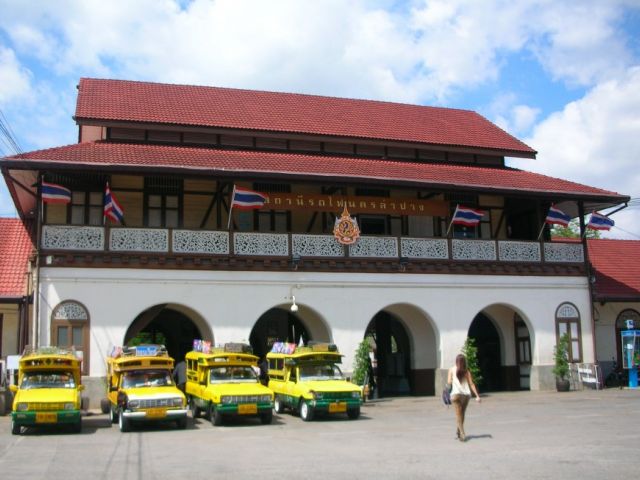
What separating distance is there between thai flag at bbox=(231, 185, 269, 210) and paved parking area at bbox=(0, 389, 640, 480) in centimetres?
694

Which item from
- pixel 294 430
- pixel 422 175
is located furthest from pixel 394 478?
pixel 422 175

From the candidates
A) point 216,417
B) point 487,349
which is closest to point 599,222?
point 487,349

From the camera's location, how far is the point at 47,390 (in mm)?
17125

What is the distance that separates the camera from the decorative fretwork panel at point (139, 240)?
73.3ft

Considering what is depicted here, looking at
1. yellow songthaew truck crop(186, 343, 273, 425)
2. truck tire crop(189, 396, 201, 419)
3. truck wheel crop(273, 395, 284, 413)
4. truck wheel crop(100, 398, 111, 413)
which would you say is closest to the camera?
yellow songthaew truck crop(186, 343, 273, 425)

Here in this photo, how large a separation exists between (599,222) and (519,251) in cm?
344

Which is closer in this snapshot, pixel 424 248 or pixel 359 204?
pixel 359 204

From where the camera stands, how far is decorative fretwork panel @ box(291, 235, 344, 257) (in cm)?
2409

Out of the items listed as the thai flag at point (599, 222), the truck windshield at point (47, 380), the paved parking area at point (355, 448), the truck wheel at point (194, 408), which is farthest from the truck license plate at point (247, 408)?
the thai flag at point (599, 222)

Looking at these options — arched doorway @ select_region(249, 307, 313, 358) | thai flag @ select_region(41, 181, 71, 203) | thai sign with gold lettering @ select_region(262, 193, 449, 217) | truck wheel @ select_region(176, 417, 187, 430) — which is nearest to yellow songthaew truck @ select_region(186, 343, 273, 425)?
truck wheel @ select_region(176, 417, 187, 430)

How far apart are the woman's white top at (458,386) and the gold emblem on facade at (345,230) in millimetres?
11028

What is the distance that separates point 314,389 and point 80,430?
216 inches

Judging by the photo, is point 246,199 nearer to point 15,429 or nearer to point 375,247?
point 375,247

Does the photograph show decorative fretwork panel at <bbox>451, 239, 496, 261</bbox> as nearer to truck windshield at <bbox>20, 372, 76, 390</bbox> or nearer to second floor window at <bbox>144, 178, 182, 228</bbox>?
second floor window at <bbox>144, 178, 182, 228</bbox>
